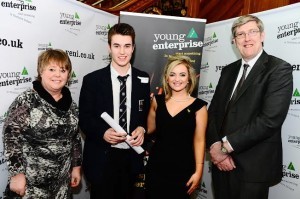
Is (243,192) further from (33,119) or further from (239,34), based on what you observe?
(33,119)

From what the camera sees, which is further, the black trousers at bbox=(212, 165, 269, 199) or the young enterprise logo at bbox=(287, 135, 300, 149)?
the young enterprise logo at bbox=(287, 135, 300, 149)

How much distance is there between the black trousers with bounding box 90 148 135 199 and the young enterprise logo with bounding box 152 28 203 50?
1.44 m

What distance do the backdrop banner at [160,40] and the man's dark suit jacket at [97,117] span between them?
0.97m

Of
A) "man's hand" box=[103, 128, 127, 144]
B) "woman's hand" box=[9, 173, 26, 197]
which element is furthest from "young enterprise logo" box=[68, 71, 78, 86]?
"woman's hand" box=[9, 173, 26, 197]

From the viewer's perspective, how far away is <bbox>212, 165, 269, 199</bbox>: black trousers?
220cm

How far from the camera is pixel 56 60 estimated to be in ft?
6.86

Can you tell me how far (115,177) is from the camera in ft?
7.65

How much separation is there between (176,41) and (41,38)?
4.87 feet

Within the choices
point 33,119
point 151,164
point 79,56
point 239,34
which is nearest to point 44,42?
point 79,56

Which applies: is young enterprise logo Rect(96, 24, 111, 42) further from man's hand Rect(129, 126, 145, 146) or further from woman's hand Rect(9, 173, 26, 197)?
woman's hand Rect(9, 173, 26, 197)

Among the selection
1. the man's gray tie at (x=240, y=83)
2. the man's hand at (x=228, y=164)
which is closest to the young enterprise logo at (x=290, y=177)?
the man's hand at (x=228, y=164)

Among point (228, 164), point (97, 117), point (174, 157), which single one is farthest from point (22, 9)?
point (228, 164)

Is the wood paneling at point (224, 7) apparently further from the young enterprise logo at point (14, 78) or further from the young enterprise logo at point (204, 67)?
the young enterprise logo at point (14, 78)

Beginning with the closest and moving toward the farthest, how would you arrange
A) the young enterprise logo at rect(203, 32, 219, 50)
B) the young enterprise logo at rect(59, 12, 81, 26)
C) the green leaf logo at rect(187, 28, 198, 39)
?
the young enterprise logo at rect(59, 12, 81, 26)
the green leaf logo at rect(187, 28, 198, 39)
the young enterprise logo at rect(203, 32, 219, 50)
